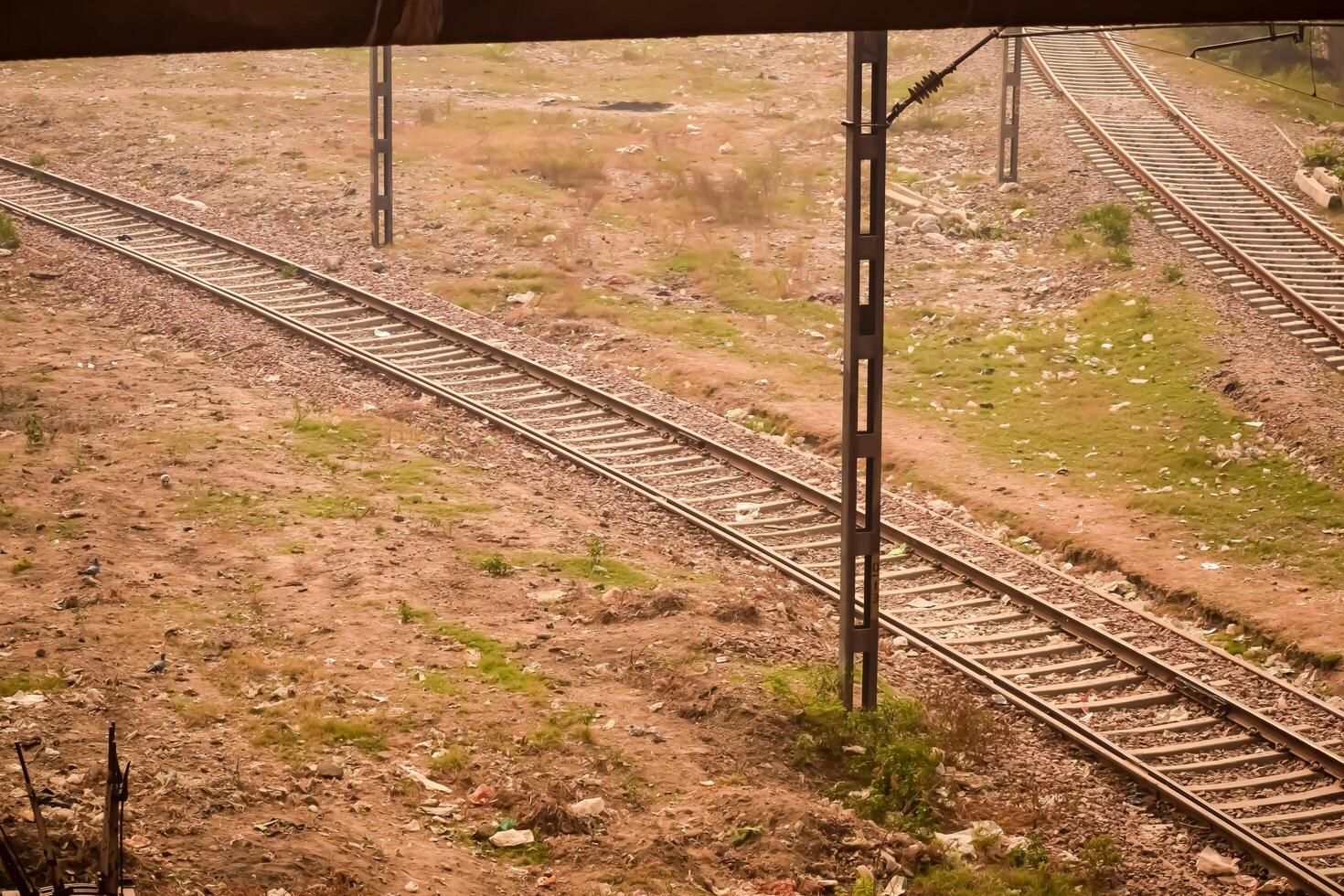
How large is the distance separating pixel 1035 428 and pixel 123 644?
408 inches

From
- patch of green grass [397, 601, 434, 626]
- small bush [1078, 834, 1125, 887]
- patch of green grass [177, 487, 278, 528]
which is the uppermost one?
patch of green grass [177, 487, 278, 528]

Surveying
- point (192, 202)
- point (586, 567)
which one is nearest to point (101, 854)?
point (586, 567)

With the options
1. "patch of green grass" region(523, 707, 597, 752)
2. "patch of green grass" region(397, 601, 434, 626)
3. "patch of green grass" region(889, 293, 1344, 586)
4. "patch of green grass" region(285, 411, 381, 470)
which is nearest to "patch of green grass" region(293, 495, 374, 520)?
"patch of green grass" region(285, 411, 381, 470)

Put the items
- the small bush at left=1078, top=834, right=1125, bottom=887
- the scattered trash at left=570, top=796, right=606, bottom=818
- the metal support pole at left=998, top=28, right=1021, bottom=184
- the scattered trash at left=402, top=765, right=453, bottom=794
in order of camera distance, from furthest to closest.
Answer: the metal support pole at left=998, top=28, right=1021, bottom=184
the scattered trash at left=402, top=765, right=453, bottom=794
the scattered trash at left=570, top=796, right=606, bottom=818
the small bush at left=1078, top=834, right=1125, bottom=887

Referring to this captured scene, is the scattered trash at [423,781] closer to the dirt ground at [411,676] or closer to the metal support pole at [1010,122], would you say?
the dirt ground at [411,676]

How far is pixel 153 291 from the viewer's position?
724 inches

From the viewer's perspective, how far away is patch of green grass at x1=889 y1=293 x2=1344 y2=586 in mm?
13758

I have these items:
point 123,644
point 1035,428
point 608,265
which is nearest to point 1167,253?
point 1035,428

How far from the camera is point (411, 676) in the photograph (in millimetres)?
10406

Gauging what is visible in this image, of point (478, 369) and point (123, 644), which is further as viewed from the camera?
point (478, 369)

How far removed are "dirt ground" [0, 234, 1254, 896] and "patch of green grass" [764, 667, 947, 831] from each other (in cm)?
17

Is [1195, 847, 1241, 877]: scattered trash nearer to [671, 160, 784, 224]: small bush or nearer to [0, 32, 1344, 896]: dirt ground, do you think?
[0, 32, 1344, 896]: dirt ground

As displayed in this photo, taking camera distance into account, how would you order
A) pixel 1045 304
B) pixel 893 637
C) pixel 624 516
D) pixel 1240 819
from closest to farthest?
pixel 1240 819 < pixel 893 637 < pixel 624 516 < pixel 1045 304

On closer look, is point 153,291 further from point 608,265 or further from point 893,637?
point 893,637
